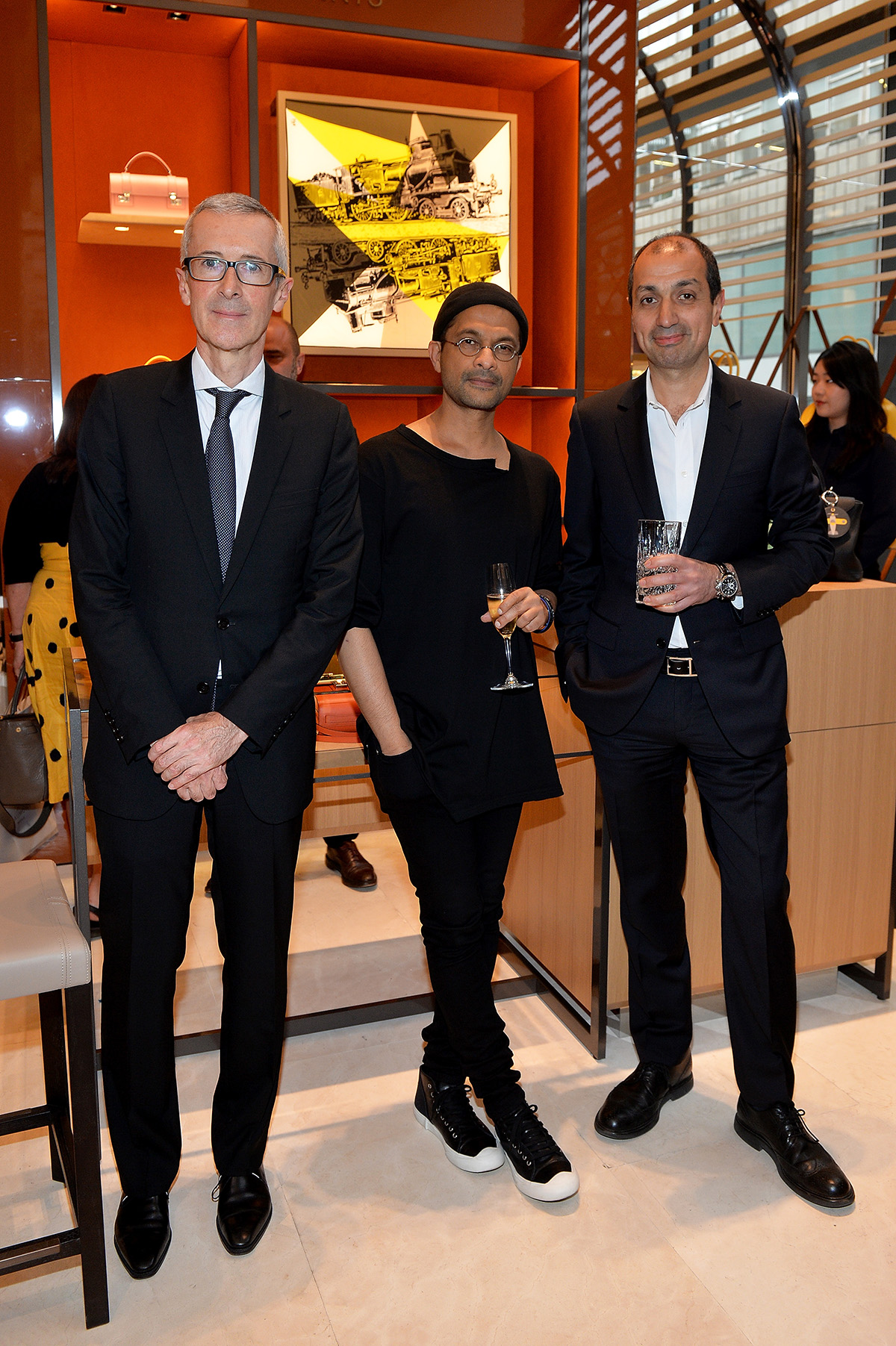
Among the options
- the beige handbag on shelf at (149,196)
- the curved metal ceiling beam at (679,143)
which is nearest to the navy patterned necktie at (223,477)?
the beige handbag on shelf at (149,196)

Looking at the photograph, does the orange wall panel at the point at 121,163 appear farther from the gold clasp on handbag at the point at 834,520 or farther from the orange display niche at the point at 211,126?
the gold clasp on handbag at the point at 834,520

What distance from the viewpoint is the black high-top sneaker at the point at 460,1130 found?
2402 mm

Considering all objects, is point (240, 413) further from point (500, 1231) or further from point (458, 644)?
point (500, 1231)

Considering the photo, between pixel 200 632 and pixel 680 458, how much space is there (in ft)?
3.63

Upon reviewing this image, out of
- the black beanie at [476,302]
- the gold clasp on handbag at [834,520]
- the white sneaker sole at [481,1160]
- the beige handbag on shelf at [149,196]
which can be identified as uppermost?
the beige handbag on shelf at [149,196]

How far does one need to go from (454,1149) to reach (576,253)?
136 inches

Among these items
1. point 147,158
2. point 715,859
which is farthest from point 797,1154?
point 147,158

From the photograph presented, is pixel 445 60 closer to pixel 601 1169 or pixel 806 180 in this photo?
pixel 806 180

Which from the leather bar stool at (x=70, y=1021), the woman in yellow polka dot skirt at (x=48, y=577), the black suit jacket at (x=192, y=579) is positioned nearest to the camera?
the leather bar stool at (x=70, y=1021)

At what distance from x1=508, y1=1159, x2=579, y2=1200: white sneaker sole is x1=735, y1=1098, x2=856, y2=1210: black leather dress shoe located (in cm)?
47

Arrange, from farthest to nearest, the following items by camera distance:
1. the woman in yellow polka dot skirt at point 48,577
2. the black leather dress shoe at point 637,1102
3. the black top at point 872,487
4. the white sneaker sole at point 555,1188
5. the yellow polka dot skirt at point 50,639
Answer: the black top at point 872,487, the yellow polka dot skirt at point 50,639, the woman in yellow polka dot skirt at point 48,577, the black leather dress shoe at point 637,1102, the white sneaker sole at point 555,1188

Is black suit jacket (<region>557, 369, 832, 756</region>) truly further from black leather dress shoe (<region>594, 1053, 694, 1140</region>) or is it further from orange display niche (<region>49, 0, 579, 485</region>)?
orange display niche (<region>49, 0, 579, 485</region>)

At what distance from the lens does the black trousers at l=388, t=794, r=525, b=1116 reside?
2211mm

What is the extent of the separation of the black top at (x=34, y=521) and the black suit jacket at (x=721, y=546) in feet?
6.07
